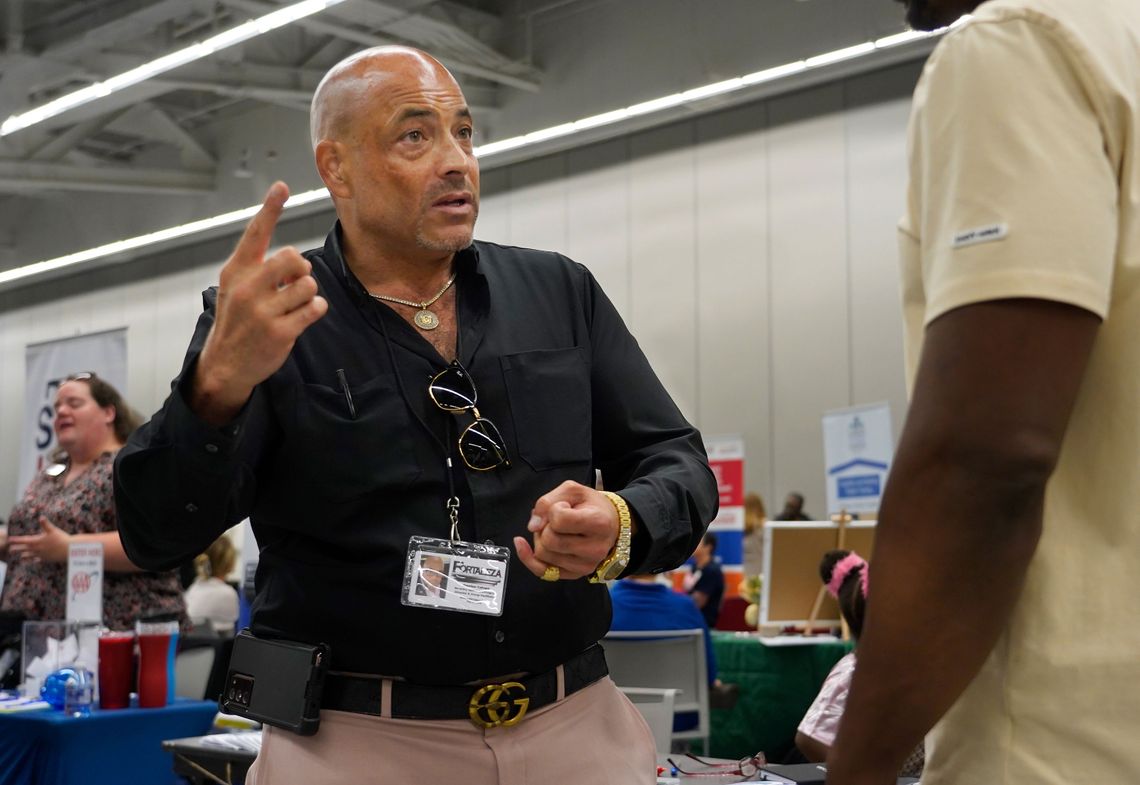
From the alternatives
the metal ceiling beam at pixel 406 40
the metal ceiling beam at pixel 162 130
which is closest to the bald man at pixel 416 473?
the metal ceiling beam at pixel 406 40

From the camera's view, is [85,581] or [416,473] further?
[85,581]

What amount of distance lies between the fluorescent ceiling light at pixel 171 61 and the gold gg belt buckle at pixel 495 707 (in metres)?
8.17

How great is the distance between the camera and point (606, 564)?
1.38 m

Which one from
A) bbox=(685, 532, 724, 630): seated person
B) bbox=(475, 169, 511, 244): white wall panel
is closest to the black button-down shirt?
bbox=(685, 532, 724, 630): seated person

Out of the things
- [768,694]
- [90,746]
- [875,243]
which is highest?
[875,243]

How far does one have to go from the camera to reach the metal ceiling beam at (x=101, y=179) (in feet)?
44.6

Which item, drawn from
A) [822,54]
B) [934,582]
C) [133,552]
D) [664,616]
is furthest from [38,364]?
[934,582]

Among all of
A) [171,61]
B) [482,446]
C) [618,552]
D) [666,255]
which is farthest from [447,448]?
[666,255]

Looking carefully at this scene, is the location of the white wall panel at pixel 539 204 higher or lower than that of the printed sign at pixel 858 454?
higher

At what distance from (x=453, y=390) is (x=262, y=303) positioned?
379 millimetres

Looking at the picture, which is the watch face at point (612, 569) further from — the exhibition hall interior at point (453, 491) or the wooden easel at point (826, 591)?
the wooden easel at point (826, 591)

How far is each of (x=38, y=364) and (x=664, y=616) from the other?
18.3ft

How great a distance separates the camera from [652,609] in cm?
514

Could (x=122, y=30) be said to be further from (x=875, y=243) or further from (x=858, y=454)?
(x=858, y=454)
